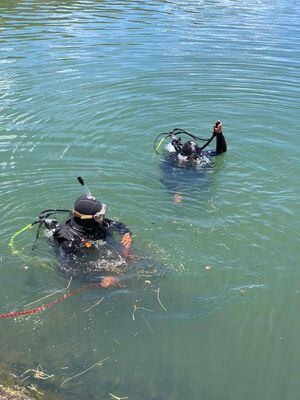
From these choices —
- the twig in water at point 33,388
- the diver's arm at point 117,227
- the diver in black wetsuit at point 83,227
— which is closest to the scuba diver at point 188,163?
the diver's arm at point 117,227

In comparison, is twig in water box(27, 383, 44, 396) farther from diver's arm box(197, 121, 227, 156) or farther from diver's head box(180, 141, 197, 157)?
diver's arm box(197, 121, 227, 156)

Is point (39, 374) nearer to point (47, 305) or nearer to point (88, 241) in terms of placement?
point (47, 305)

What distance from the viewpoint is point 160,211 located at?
7.99 metres

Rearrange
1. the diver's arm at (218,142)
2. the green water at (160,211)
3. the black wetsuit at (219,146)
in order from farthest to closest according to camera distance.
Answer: the black wetsuit at (219,146) → the diver's arm at (218,142) → the green water at (160,211)

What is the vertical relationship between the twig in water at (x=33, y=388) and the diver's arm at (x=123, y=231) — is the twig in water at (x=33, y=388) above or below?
below

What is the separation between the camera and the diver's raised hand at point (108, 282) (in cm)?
630

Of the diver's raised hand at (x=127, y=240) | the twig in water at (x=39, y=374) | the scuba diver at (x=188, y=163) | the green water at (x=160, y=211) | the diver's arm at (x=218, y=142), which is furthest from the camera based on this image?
the diver's arm at (x=218, y=142)

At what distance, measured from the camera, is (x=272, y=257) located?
6859mm

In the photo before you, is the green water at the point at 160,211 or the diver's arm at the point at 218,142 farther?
the diver's arm at the point at 218,142

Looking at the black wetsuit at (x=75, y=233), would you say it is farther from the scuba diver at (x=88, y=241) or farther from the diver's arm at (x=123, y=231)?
the diver's arm at (x=123, y=231)

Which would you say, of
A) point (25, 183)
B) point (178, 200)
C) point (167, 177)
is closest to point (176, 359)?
point (178, 200)

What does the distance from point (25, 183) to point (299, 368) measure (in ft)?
19.3

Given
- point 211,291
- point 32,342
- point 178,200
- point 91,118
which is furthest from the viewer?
point 91,118

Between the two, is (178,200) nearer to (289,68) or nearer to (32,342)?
(32,342)
